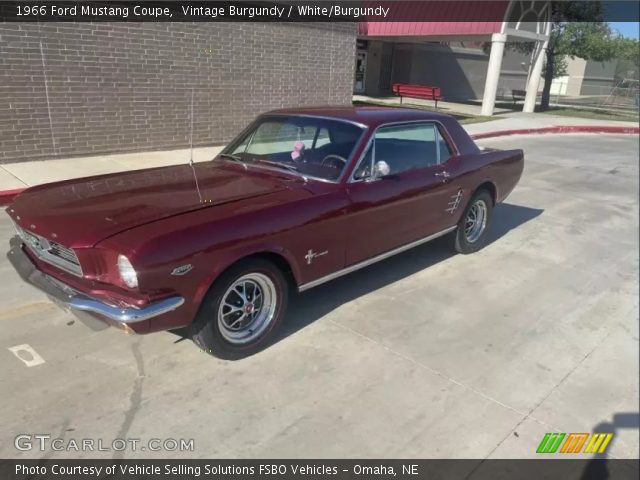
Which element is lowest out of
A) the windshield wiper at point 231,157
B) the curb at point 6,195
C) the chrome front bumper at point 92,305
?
the curb at point 6,195

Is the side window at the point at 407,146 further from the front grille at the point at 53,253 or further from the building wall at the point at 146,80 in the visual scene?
the building wall at the point at 146,80

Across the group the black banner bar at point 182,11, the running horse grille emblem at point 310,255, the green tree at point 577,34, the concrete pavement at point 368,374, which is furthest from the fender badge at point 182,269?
the green tree at point 577,34

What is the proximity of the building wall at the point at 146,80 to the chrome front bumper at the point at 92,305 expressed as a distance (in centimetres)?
626

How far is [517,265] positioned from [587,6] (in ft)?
73.4

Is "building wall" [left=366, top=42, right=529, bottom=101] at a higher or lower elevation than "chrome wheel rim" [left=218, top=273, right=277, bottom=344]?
higher

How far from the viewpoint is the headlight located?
2799 millimetres

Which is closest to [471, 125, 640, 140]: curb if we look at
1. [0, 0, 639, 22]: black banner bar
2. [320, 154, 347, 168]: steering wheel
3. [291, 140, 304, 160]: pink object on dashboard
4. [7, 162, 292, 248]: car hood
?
[0, 0, 639, 22]: black banner bar

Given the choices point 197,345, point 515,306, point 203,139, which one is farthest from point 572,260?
point 203,139

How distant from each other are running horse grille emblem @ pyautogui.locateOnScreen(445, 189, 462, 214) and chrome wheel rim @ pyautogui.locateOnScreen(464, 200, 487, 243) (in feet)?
1.58

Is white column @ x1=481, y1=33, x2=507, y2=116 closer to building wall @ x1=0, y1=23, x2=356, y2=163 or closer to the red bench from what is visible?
the red bench

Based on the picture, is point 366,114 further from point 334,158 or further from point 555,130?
point 555,130

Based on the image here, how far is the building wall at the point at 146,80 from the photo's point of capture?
8328 millimetres
